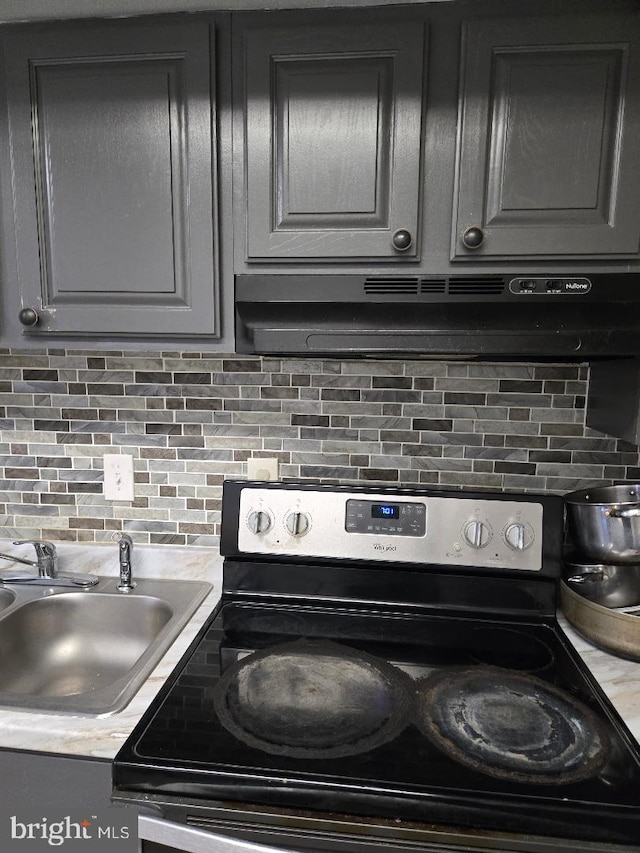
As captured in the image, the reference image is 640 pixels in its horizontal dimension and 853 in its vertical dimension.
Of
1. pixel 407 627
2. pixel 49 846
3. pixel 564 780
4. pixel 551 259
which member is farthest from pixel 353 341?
pixel 49 846

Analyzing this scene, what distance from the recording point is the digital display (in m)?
1.38

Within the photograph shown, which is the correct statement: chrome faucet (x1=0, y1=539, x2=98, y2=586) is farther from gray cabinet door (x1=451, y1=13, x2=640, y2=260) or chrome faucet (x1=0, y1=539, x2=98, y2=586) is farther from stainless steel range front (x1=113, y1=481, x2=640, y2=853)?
gray cabinet door (x1=451, y1=13, x2=640, y2=260)

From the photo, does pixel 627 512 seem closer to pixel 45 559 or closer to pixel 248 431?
pixel 248 431

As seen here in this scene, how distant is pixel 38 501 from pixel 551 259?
1455 millimetres

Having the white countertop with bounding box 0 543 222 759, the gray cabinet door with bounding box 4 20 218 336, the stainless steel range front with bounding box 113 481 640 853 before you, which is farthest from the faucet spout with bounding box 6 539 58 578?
the gray cabinet door with bounding box 4 20 218 336

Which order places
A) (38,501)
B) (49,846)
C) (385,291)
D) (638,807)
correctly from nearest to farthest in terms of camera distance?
(638,807) → (49,846) → (385,291) → (38,501)

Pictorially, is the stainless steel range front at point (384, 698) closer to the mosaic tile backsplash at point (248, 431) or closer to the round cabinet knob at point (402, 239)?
the mosaic tile backsplash at point (248, 431)

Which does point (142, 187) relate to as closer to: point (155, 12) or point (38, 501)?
point (155, 12)

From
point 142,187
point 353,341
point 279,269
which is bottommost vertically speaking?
point 353,341

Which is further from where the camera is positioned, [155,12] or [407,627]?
[407,627]

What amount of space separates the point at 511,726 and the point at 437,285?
0.78 m

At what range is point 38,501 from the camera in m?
1.66

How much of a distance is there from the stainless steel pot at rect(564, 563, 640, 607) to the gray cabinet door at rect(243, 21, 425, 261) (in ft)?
2.69

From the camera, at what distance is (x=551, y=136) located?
1.07m
